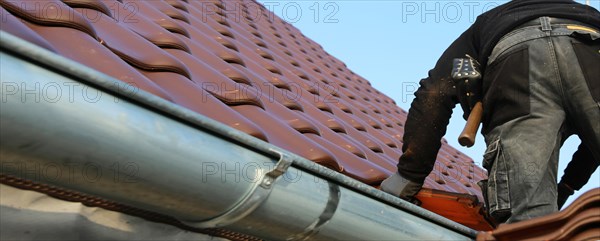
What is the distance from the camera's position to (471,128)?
6.76ft

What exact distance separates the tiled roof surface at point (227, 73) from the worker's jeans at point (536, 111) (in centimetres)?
32

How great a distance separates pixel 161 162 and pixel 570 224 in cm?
94

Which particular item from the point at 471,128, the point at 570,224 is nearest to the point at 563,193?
the point at 471,128

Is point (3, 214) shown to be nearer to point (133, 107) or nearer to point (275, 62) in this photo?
point (133, 107)

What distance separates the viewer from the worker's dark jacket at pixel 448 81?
210 centimetres

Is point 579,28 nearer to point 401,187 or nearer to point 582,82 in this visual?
point 582,82

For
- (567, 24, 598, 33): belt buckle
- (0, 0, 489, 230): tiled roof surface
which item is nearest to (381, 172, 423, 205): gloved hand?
(0, 0, 489, 230): tiled roof surface

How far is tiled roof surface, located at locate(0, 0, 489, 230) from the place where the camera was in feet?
5.57

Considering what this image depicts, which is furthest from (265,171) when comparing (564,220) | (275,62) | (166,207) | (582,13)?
(275,62)

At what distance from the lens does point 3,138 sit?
39.2 inches

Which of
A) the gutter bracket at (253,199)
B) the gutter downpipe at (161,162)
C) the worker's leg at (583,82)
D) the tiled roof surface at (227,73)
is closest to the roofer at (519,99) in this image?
the worker's leg at (583,82)

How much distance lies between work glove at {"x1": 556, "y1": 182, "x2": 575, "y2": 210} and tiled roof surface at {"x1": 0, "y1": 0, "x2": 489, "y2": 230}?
1.16ft

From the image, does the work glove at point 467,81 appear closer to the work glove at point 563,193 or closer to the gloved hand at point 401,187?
the gloved hand at point 401,187

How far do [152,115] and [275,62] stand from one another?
2.79 m
